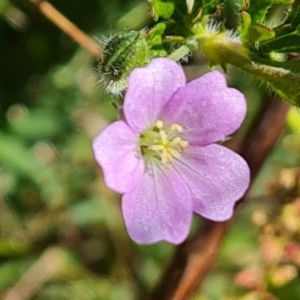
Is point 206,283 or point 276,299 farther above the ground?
point 276,299

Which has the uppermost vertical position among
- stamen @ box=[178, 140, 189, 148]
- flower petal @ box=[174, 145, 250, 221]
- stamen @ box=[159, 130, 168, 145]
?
stamen @ box=[159, 130, 168, 145]

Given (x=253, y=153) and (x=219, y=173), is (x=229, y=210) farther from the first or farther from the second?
(x=253, y=153)

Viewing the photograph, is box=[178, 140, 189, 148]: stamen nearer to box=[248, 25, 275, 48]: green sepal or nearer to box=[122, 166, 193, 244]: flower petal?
box=[122, 166, 193, 244]: flower petal

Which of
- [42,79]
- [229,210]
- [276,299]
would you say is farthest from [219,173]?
[42,79]

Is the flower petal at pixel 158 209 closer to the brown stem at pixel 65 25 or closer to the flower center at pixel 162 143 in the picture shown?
the flower center at pixel 162 143

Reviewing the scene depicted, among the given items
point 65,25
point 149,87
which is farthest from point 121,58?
point 65,25

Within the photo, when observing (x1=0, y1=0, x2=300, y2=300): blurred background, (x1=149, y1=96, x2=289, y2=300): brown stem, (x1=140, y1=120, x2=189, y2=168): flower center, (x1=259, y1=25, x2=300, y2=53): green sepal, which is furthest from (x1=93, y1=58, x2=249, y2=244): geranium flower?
(x1=0, y1=0, x2=300, y2=300): blurred background

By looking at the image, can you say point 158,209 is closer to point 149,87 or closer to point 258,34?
point 149,87
